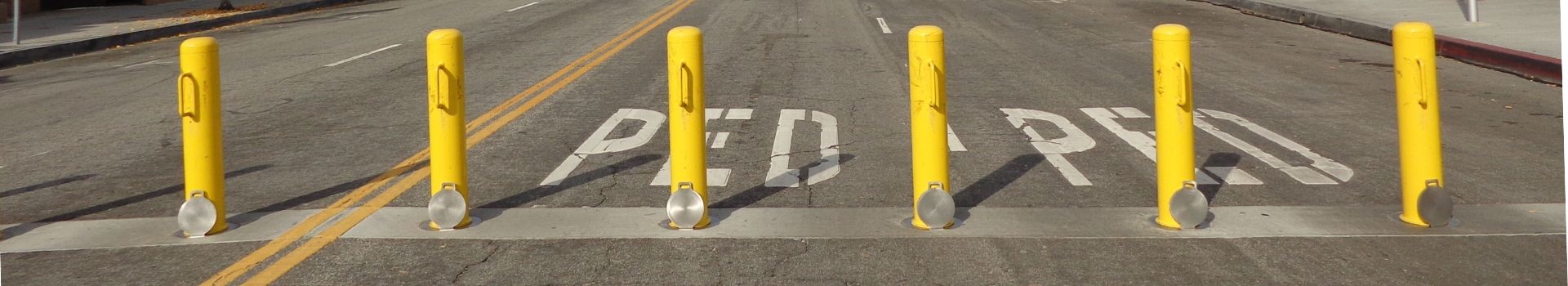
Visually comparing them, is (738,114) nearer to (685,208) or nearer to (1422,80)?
(685,208)

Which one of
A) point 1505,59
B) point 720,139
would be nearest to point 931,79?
point 720,139

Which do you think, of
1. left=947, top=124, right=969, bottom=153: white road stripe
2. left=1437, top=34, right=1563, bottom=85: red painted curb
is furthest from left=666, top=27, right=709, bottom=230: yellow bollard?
left=1437, top=34, right=1563, bottom=85: red painted curb

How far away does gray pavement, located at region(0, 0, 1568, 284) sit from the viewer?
526 cm

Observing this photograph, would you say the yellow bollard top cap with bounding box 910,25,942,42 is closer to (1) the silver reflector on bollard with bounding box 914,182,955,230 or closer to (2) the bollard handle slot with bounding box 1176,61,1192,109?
(1) the silver reflector on bollard with bounding box 914,182,955,230

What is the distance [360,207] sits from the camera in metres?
6.59

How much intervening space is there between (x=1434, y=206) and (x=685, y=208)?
123 inches

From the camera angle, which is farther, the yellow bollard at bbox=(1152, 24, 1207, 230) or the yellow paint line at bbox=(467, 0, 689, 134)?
the yellow paint line at bbox=(467, 0, 689, 134)

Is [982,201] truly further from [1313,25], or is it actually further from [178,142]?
[1313,25]

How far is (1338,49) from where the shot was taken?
607 inches

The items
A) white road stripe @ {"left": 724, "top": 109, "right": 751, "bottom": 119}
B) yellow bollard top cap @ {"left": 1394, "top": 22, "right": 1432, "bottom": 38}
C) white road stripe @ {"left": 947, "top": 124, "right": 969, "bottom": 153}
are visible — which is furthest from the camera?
white road stripe @ {"left": 724, "top": 109, "right": 751, "bottom": 119}

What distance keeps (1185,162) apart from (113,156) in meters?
6.48

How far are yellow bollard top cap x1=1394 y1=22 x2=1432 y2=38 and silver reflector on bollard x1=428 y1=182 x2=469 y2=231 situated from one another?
4.00m

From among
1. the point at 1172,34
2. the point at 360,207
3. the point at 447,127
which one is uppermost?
the point at 1172,34

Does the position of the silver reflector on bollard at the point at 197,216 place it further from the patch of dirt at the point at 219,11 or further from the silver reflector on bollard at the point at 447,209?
the patch of dirt at the point at 219,11
